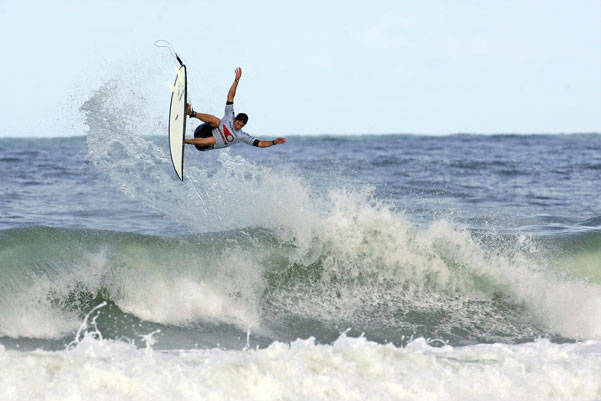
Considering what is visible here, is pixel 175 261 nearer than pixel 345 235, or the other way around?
pixel 175 261

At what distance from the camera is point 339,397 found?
464cm

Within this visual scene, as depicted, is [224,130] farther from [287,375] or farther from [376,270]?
[287,375]

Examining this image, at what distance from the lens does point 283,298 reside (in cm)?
801

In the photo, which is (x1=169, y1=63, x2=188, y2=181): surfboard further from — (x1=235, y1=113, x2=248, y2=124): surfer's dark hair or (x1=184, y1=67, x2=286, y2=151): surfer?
(x1=235, y1=113, x2=248, y2=124): surfer's dark hair

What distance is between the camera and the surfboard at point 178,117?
8117 mm

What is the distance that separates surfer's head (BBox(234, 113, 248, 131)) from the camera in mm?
9172

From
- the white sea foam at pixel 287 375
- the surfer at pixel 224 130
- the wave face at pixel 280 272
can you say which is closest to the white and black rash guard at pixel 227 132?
the surfer at pixel 224 130

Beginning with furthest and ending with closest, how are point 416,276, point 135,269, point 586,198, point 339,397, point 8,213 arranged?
point 586,198 < point 8,213 < point 416,276 < point 135,269 < point 339,397

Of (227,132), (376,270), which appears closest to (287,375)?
(376,270)

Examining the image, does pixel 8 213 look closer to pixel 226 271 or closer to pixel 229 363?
pixel 226 271

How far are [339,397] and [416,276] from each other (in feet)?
14.2

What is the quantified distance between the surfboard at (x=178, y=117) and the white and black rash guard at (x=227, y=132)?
856 millimetres

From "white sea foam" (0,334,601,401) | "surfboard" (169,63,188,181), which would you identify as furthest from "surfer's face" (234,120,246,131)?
"white sea foam" (0,334,601,401)

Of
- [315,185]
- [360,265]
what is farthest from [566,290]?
[315,185]
